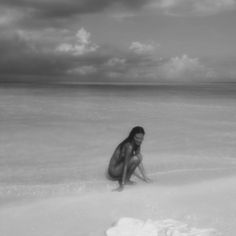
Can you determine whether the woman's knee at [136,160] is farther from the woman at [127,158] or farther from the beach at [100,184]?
the beach at [100,184]

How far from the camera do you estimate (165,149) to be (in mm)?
9562

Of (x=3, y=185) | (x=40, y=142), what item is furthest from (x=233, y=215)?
(x=40, y=142)

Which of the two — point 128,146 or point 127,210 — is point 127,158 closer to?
point 128,146

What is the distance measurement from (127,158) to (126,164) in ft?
0.33

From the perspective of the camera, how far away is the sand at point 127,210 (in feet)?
14.8

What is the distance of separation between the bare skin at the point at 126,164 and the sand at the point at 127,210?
209mm

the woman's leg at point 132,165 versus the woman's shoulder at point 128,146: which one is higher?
the woman's shoulder at point 128,146

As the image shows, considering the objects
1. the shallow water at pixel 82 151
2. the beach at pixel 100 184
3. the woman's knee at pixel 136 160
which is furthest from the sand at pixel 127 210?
the shallow water at pixel 82 151

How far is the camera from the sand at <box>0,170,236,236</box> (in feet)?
14.8

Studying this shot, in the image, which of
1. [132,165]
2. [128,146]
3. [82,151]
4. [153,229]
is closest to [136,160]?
[132,165]

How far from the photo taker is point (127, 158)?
597 centimetres

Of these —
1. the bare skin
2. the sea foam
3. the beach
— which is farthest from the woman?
the sea foam

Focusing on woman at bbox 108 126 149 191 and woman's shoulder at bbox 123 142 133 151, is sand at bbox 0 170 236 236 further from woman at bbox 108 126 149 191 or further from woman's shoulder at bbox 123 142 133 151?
woman's shoulder at bbox 123 142 133 151

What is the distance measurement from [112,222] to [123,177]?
4.32 ft
